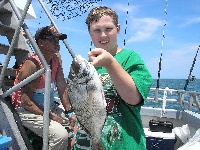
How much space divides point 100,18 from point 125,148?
0.84 m

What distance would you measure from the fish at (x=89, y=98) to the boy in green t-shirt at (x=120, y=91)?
0.20 ft

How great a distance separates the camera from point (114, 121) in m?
1.64

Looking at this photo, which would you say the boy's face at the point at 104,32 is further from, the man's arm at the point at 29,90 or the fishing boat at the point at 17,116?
the man's arm at the point at 29,90

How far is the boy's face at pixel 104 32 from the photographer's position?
65.7 inches

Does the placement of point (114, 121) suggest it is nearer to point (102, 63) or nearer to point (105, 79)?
point (105, 79)

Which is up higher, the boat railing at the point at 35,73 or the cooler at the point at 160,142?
the boat railing at the point at 35,73

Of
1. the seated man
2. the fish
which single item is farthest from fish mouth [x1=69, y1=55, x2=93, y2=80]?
the seated man

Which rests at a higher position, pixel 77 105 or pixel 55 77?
pixel 55 77

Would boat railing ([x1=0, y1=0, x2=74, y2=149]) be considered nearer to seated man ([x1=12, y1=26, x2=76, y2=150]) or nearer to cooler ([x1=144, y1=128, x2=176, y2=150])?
seated man ([x1=12, y1=26, x2=76, y2=150])

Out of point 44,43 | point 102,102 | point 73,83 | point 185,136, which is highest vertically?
point 44,43

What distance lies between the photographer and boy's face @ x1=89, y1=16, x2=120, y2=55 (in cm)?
167

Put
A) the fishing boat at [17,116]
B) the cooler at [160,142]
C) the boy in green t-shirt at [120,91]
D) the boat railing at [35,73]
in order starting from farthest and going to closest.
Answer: the cooler at [160,142]
the fishing boat at [17,116]
the boat railing at [35,73]
the boy in green t-shirt at [120,91]

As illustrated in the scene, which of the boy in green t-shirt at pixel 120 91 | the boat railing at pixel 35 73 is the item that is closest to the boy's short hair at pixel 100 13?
the boy in green t-shirt at pixel 120 91

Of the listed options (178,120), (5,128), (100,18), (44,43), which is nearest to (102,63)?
(100,18)
